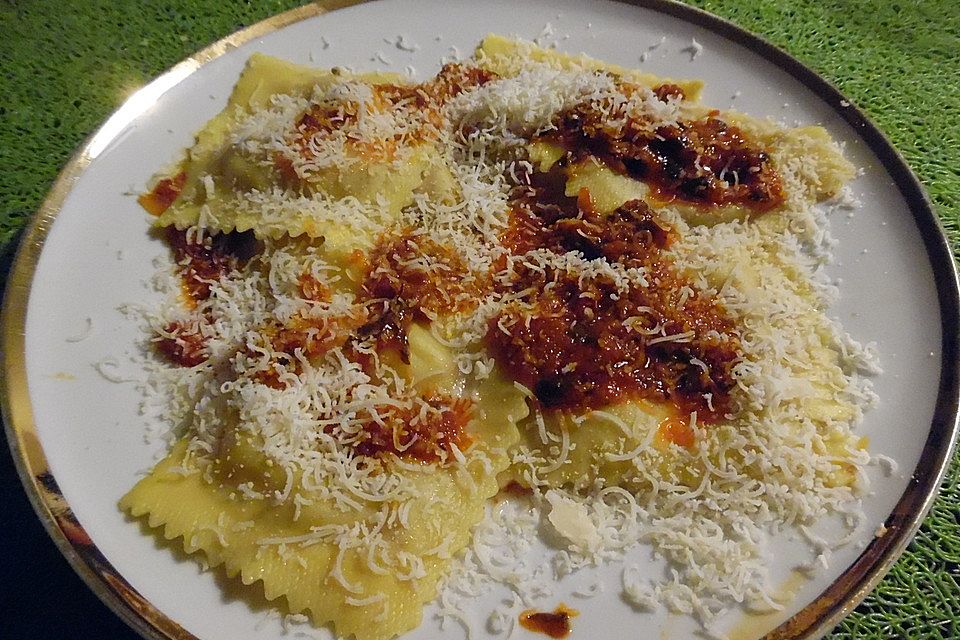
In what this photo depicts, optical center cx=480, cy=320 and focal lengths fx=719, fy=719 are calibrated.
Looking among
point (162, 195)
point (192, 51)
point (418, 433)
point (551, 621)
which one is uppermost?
point (192, 51)

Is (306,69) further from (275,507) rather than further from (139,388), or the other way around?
(275,507)

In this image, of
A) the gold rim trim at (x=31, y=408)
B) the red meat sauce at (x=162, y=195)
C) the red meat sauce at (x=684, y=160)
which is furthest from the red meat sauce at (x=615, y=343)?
the red meat sauce at (x=162, y=195)

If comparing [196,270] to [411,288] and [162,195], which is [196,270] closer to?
[162,195]

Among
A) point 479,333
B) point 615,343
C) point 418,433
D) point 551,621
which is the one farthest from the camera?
point 479,333

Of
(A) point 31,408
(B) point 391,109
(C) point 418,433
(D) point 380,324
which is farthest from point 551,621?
(B) point 391,109

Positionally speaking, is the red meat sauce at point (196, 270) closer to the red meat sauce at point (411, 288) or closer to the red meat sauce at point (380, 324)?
the red meat sauce at point (380, 324)

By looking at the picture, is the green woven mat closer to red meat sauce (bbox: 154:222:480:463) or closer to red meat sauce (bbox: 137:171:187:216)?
red meat sauce (bbox: 137:171:187:216)

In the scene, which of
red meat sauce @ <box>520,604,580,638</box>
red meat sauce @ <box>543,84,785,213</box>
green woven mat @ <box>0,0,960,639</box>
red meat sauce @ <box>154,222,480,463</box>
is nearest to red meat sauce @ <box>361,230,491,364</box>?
red meat sauce @ <box>154,222,480,463</box>
